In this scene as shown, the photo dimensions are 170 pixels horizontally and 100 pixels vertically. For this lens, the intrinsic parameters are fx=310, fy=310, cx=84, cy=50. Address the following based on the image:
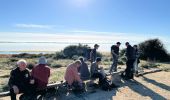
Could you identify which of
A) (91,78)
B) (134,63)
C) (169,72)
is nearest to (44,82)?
(91,78)

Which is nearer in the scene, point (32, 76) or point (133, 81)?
point (32, 76)

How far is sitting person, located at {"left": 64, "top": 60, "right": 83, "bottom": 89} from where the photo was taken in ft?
34.1

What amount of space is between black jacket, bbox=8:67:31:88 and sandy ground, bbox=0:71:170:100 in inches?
63.5

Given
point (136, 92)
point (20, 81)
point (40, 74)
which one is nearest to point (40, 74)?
point (40, 74)

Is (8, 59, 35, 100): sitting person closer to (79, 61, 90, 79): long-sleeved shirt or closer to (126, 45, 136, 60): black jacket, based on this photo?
(79, 61, 90, 79): long-sleeved shirt

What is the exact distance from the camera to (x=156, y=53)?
94.4 feet

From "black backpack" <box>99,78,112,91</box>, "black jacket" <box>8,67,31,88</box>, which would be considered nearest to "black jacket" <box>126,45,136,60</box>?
"black backpack" <box>99,78,112,91</box>

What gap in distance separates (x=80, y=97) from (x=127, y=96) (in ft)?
5.79

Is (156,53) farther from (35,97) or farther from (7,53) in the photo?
(35,97)

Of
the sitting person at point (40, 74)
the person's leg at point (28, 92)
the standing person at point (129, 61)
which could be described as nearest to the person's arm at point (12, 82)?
the person's leg at point (28, 92)

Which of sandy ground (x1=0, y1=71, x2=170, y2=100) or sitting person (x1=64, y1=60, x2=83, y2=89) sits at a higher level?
sitting person (x1=64, y1=60, x2=83, y2=89)

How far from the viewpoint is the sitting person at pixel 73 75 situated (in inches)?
409

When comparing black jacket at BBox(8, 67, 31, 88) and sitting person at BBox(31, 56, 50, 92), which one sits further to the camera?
sitting person at BBox(31, 56, 50, 92)

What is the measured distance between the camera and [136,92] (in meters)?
11.7
